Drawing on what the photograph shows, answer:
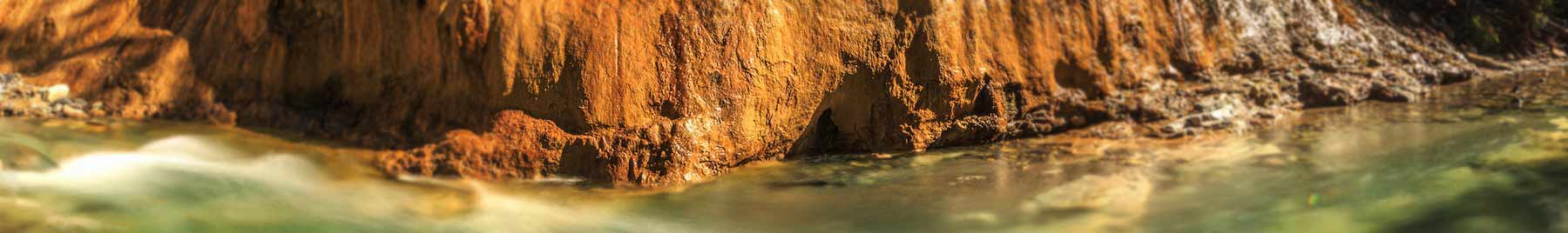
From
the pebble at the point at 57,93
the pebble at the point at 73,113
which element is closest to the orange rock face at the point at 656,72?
the pebble at the point at 57,93

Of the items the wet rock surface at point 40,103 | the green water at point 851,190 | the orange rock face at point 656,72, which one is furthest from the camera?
the wet rock surface at point 40,103

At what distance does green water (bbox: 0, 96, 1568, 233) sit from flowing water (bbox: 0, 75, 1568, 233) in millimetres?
13

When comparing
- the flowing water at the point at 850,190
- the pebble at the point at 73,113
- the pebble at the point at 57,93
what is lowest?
the flowing water at the point at 850,190

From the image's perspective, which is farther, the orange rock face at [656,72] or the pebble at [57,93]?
the pebble at [57,93]

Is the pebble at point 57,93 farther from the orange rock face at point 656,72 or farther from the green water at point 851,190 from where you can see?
the green water at point 851,190

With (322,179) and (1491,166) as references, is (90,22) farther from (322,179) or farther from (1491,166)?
(1491,166)

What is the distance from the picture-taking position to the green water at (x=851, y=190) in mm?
3693

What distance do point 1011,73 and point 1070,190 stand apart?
180cm

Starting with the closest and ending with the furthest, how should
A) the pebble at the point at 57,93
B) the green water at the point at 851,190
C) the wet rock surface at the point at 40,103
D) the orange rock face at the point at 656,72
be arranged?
the green water at the point at 851,190 < the orange rock face at the point at 656,72 < the wet rock surface at the point at 40,103 < the pebble at the point at 57,93

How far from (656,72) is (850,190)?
1.09 metres

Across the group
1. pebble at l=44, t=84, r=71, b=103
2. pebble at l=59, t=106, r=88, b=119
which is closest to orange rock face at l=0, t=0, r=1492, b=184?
pebble at l=44, t=84, r=71, b=103

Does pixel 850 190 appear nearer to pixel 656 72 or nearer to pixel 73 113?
pixel 656 72

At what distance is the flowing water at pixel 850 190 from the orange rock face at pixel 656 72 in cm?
24

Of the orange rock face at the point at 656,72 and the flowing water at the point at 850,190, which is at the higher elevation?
the orange rock face at the point at 656,72
